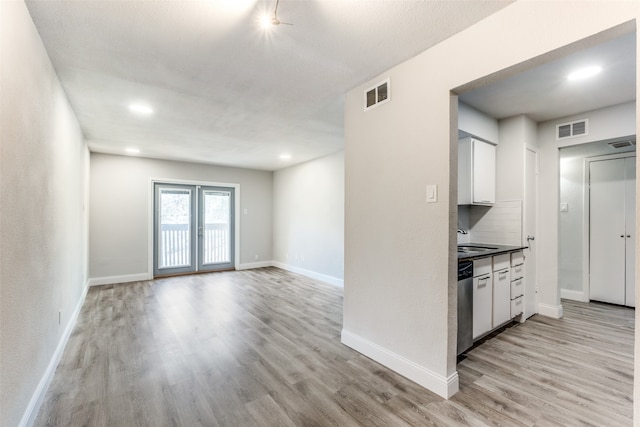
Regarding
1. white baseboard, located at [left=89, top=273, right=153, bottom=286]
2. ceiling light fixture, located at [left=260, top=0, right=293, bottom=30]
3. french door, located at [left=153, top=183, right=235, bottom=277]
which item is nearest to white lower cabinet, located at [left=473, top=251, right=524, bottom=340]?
ceiling light fixture, located at [left=260, top=0, right=293, bottom=30]

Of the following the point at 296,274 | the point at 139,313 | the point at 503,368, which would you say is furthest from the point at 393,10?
the point at 296,274

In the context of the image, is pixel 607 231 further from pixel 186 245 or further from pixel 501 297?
pixel 186 245

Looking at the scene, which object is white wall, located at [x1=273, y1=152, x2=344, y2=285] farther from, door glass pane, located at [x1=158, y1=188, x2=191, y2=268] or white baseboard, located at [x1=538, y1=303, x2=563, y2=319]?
white baseboard, located at [x1=538, y1=303, x2=563, y2=319]

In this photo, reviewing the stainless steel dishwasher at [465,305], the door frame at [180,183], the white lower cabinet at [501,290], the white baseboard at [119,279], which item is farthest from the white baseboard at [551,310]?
the white baseboard at [119,279]

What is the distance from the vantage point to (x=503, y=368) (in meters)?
2.36

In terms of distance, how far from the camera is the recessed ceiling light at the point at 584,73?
7.57 feet

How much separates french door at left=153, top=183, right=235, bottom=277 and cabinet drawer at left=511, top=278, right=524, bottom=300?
5538 millimetres

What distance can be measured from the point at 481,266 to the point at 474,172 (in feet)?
3.74

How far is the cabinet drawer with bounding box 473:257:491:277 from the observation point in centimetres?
265

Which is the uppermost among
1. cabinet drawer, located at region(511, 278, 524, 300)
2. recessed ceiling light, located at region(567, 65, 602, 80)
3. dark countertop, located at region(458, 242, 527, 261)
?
recessed ceiling light, located at region(567, 65, 602, 80)

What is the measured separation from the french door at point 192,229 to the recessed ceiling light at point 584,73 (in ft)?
20.0

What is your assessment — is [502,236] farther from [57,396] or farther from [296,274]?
[57,396]

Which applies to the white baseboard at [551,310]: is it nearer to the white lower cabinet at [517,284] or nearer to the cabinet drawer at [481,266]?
the white lower cabinet at [517,284]

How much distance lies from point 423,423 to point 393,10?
2.44m
